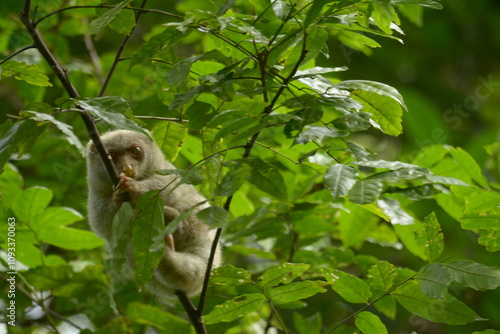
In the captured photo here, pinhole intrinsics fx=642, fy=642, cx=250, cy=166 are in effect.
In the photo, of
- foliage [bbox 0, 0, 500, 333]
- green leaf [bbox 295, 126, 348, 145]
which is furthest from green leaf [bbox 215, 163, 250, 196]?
green leaf [bbox 295, 126, 348, 145]

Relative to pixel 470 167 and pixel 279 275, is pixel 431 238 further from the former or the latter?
pixel 470 167

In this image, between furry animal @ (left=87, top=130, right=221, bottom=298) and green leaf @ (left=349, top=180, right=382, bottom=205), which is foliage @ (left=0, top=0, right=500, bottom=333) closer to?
green leaf @ (left=349, top=180, right=382, bottom=205)

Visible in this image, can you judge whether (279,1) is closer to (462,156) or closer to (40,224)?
(462,156)

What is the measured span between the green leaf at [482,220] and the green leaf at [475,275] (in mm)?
295

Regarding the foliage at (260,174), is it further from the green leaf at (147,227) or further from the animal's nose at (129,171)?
the animal's nose at (129,171)

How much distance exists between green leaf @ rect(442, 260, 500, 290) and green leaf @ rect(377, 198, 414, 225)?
268 mm

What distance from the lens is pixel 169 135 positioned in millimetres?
3664

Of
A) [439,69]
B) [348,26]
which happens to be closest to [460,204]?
[348,26]

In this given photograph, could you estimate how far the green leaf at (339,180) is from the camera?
221 centimetres

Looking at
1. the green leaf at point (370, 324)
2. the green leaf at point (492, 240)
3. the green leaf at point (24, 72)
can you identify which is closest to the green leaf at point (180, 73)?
the green leaf at point (24, 72)

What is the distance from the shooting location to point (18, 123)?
260cm

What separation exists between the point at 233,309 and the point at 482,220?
3.92 feet

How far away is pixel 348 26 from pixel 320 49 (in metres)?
0.15

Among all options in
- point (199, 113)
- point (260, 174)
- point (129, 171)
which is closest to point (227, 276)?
point (260, 174)
